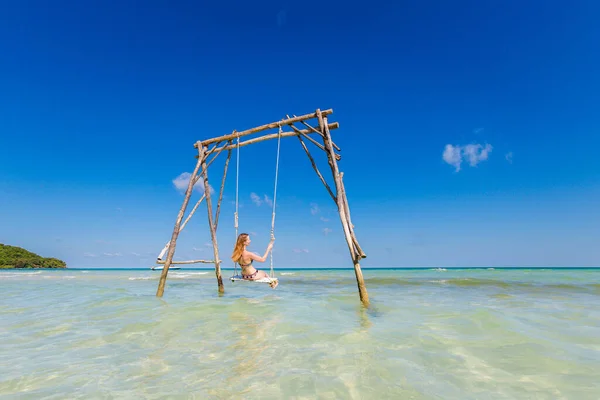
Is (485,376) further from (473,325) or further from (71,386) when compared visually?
(71,386)

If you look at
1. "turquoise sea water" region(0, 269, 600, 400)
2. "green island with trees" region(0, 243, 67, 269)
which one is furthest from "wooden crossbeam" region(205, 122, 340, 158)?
"green island with trees" region(0, 243, 67, 269)

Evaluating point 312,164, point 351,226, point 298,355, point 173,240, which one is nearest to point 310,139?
point 312,164

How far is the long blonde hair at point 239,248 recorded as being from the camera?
9.77 m

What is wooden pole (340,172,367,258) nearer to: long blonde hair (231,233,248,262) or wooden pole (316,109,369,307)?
wooden pole (316,109,369,307)

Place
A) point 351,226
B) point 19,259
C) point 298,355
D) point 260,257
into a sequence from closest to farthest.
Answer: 1. point 298,355
2. point 351,226
3. point 260,257
4. point 19,259

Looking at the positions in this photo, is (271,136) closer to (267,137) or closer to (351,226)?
(267,137)

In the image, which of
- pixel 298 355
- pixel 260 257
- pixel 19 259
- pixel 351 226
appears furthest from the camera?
pixel 19 259

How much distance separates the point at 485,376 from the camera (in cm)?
347

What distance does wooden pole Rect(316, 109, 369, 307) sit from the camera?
7.92 m

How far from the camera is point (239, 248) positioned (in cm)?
977

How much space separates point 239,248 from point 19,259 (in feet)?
214

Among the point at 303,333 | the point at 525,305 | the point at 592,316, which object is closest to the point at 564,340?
the point at 592,316

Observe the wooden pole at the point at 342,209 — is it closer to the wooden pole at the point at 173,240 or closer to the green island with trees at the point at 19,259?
the wooden pole at the point at 173,240

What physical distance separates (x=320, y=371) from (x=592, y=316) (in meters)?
6.85
